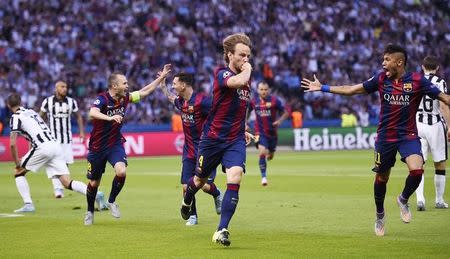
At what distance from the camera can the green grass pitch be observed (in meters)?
10.6

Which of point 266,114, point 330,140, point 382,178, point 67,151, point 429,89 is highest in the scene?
point 429,89

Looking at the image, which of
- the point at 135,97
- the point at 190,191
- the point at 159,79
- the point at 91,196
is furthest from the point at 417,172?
the point at 91,196

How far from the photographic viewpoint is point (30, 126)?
16.9 meters

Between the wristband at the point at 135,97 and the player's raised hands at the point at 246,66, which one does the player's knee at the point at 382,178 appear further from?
the wristband at the point at 135,97

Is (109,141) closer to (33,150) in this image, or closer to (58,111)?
(33,150)

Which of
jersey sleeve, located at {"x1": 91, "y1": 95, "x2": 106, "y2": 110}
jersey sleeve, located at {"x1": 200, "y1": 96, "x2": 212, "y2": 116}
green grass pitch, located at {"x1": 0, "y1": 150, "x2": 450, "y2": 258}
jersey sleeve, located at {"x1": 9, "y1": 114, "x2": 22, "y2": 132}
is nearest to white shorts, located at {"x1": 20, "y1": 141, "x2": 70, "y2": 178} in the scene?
jersey sleeve, located at {"x1": 9, "y1": 114, "x2": 22, "y2": 132}

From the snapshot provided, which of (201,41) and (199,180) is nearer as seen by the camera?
(199,180)

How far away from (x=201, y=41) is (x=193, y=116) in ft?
102

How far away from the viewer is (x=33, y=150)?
17016 millimetres

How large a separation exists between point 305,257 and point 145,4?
3595 centimetres

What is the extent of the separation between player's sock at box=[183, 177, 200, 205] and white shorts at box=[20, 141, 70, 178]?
198 inches

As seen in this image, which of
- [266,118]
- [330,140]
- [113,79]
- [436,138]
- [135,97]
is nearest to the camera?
[113,79]

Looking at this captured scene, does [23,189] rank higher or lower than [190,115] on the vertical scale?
lower

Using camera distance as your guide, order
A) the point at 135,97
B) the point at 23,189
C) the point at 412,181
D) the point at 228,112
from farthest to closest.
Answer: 1. the point at 23,189
2. the point at 135,97
3. the point at 412,181
4. the point at 228,112
